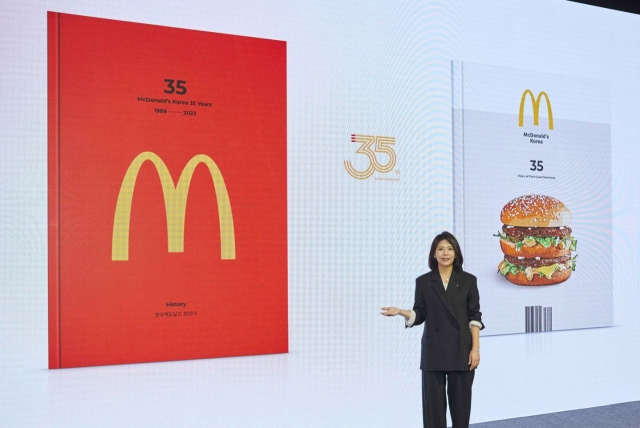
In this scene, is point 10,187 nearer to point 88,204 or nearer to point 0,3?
point 88,204

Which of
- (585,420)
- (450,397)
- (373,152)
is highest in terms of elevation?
(373,152)

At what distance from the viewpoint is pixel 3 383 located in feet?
9.66

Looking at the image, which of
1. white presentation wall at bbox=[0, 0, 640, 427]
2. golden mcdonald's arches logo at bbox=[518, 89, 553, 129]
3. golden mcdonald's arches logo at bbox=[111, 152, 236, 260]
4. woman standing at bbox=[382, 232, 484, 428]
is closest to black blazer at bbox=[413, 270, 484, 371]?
woman standing at bbox=[382, 232, 484, 428]

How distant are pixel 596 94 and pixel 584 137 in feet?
1.15

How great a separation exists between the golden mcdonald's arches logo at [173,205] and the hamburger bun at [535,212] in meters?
1.89

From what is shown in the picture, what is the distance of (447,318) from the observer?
2945 mm

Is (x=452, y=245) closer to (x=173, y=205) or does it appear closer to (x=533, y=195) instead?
(x=173, y=205)

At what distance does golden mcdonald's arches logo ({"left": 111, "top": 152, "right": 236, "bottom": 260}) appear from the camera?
10.4 ft

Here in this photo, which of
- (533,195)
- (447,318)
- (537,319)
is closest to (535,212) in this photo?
(533,195)

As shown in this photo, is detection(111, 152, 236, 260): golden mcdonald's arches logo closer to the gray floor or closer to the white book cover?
the white book cover

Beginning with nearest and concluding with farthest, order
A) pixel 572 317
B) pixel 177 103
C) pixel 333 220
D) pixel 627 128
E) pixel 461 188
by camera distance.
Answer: pixel 177 103 < pixel 333 220 < pixel 461 188 < pixel 572 317 < pixel 627 128

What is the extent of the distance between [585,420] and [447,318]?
1.78m

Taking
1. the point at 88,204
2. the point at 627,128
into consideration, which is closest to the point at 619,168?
the point at 627,128

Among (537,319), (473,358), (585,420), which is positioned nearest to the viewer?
(473,358)
